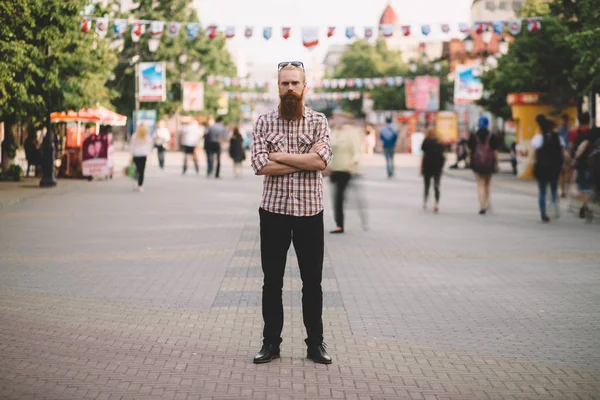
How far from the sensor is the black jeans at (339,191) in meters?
14.1

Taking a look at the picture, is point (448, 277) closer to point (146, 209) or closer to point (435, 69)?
point (146, 209)

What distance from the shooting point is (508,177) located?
31.1 metres

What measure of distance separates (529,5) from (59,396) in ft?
119

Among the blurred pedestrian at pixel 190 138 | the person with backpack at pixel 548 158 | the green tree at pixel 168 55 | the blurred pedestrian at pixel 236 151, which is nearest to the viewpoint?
the person with backpack at pixel 548 158

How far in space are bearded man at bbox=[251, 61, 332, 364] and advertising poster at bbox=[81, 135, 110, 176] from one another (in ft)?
72.4

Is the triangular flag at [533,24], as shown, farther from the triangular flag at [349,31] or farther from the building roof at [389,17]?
the building roof at [389,17]

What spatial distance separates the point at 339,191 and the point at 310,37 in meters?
13.8

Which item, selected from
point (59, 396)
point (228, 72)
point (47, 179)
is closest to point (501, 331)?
point (59, 396)

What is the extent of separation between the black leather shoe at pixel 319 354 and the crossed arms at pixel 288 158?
1.14 m

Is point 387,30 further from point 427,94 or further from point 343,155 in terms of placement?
point 427,94

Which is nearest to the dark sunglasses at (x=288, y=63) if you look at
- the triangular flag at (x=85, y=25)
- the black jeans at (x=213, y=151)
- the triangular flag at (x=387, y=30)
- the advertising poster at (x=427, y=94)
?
the triangular flag at (x=85, y=25)

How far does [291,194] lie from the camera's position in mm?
5820

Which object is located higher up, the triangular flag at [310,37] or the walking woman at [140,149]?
the triangular flag at [310,37]

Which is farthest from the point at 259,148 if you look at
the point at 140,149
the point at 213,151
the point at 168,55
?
the point at 168,55
